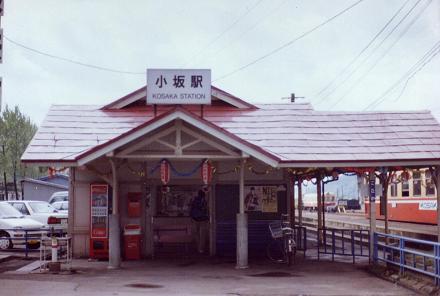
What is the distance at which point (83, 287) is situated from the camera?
12898mm

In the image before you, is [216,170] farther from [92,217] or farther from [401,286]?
[401,286]

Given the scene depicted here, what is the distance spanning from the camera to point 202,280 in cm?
1402

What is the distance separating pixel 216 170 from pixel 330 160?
4056mm

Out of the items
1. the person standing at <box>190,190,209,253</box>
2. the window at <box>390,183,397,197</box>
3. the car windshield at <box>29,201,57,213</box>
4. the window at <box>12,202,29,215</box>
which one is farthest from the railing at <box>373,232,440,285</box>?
the window at <box>390,183,397,197</box>

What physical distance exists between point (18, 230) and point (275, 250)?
9774 mm

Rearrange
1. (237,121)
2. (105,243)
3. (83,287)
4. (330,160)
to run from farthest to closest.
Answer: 1. (237,121)
2. (105,243)
3. (330,160)
4. (83,287)

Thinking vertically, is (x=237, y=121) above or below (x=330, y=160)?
above

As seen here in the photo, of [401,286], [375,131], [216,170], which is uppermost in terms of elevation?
[375,131]

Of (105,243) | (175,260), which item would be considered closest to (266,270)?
(175,260)

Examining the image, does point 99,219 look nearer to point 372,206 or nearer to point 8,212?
point 8,212

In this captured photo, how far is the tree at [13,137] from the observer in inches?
2111

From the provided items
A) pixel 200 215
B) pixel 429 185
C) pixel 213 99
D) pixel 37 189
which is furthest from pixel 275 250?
pixel 37 189

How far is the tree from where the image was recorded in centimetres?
5362

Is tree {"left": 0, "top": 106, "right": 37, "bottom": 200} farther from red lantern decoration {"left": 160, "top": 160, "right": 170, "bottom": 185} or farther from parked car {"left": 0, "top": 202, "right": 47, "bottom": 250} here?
red lantern decoration {"left": 160, "top": 160, "right": 170, "bottom": 185}
